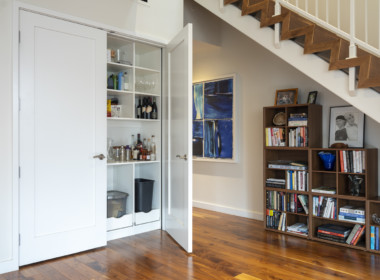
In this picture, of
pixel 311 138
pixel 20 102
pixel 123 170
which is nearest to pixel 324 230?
pixel 311 138

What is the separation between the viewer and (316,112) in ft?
12.6

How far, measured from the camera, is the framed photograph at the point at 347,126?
11.9 feet

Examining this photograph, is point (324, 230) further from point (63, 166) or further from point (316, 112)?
point (63, 166)

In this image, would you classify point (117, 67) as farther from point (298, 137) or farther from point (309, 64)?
point (298, 137)

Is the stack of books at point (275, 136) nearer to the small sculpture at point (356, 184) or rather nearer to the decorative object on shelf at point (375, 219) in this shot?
the small sculpture at point (356, 184)

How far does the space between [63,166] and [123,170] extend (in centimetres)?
94

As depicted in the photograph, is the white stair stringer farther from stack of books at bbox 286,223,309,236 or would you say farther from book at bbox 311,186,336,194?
stack of books at bbox 286,223,309,236

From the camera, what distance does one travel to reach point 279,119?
4.05 metres

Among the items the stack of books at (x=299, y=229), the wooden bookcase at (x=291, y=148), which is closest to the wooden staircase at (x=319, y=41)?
the wooden bookcase at (x=291, y=148)

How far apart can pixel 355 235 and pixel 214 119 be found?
2.49m

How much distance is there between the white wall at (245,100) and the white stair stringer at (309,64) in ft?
3.26

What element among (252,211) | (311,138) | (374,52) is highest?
(374,52)

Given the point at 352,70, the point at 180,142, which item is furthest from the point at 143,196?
the point at 352,70

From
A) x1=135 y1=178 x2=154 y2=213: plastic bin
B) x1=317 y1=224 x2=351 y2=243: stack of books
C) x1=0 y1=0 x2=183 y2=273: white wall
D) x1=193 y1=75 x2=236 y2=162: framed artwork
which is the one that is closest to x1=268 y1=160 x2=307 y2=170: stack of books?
x1=317 y1=224 x2=351 y2=243: stack of books
